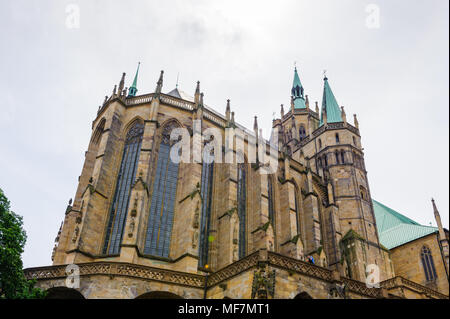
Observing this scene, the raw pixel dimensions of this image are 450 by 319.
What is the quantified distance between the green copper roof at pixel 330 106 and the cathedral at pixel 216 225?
60.5 inches

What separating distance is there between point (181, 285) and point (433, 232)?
25254 mm

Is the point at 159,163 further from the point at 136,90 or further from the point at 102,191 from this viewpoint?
the point at 136,90

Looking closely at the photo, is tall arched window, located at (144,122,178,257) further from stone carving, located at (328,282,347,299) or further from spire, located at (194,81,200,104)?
stone carving, located at (328,282,347,299)

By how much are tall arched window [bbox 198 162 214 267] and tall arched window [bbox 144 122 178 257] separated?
216cm

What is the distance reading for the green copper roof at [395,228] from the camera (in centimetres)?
3556

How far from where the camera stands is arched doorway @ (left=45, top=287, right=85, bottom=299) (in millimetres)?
17500

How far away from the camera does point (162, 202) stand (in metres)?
23.5

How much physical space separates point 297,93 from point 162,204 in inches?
1499

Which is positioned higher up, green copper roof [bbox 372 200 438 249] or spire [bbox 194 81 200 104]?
spire [bbox 194 81 200 104]

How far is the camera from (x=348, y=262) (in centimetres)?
3105

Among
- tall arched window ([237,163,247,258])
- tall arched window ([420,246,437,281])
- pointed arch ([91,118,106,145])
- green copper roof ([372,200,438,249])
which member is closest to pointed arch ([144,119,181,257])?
pointed arch ([91,118,106,145])

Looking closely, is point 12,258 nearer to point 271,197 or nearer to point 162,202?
point 162,202
